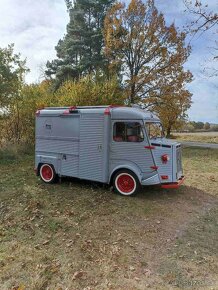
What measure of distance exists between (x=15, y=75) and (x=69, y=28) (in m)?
13.2

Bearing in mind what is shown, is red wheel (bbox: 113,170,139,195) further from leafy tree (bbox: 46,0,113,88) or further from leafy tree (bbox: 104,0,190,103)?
leafy tree (bbox: 46,0,113,88)

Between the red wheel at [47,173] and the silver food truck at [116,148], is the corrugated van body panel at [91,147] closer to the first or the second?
the silver food truck at [116,148]

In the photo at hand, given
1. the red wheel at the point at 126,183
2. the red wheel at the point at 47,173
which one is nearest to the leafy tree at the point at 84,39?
the red wheel at the point at 47,173

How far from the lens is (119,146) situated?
24.8 ft

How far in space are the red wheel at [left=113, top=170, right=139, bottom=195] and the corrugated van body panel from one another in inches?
18.3

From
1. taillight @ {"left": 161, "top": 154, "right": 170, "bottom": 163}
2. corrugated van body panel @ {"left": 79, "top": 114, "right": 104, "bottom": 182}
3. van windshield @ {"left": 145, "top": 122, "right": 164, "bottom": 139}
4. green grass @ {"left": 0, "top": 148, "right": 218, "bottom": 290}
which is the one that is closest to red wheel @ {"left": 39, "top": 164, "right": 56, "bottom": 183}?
green grass @ {"left": 0, "top": 148, "right": 218, "bottom": 290}

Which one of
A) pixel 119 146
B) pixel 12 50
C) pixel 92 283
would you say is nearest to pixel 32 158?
pixel 12 50

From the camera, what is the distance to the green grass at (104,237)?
13.3 feet

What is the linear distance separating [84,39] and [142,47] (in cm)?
701

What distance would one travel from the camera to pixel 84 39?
24.0m

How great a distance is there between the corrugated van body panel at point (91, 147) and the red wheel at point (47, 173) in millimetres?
1183

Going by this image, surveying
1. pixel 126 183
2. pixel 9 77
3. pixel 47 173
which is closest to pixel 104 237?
pixel 126 183

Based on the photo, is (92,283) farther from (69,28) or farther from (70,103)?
(69,28)

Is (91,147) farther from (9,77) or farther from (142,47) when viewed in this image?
(142,47)
